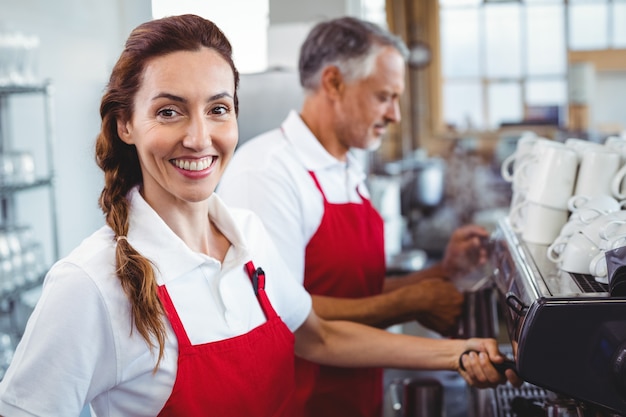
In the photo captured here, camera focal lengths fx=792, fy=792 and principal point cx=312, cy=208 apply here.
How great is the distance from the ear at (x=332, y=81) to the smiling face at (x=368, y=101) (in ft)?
0.05

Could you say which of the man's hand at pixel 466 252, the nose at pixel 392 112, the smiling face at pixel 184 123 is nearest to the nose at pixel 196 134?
the smiling face at pixel 184 123

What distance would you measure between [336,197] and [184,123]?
992 mm

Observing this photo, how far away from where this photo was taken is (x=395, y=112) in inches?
85.6

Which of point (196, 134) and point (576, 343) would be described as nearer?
point (576, 343)

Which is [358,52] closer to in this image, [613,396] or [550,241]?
[550,241]

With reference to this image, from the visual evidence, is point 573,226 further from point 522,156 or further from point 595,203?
point 522,156

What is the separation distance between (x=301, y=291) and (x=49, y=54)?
97.0 inches

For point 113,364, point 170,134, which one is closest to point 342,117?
point 170,134

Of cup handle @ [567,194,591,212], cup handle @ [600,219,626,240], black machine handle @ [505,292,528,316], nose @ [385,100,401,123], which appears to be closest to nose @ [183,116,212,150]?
black machine handle @ [505,292,528,316]

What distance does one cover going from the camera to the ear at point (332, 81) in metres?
2.11

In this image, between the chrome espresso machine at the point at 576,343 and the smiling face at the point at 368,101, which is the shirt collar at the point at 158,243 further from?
the smiling face at the point at 368,101

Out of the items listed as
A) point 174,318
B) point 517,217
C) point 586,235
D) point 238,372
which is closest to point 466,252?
point 517,217

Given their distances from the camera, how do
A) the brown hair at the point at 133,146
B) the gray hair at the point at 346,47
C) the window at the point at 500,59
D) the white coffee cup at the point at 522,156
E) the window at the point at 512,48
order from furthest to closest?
the window at the point at 500,59
the window at the point at 512,48
the gray hair at the point at 346,47
the white coffee cup at the point at 522,156
the brown hair at the point at 133,146

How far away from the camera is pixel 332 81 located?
2113 millimetres
